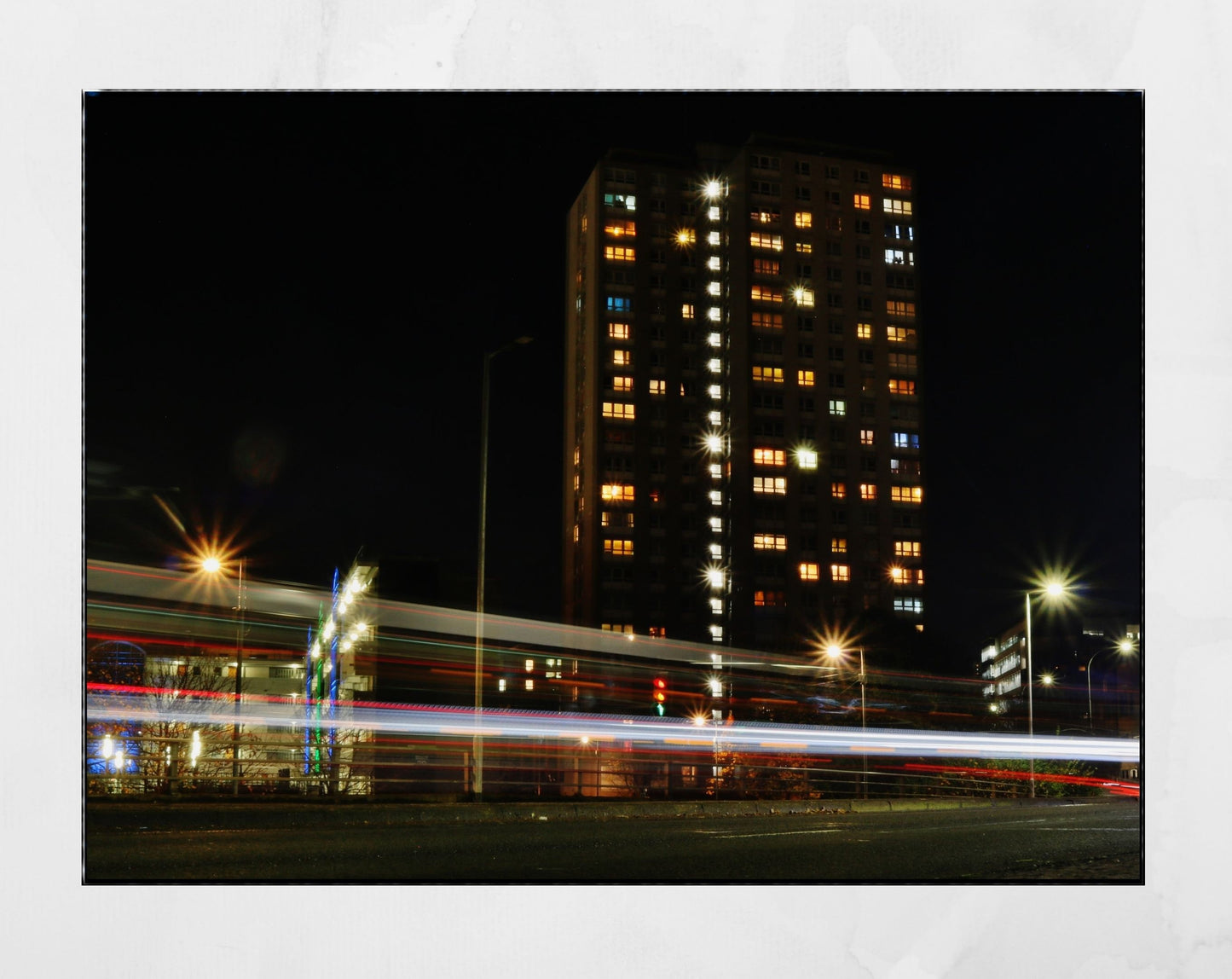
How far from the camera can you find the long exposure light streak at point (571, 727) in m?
27.6

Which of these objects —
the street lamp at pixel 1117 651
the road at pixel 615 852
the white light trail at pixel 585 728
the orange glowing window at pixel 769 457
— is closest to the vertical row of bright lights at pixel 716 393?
the orange glowing window at pixel 769 457

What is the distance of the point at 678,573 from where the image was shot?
2886 inches

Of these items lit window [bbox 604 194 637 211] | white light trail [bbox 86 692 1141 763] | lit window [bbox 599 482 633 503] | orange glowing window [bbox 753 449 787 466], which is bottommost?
white light trail [bbox 86 692 1141 763]

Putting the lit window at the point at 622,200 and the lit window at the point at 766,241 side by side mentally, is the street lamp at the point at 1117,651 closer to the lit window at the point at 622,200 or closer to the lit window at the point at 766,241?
the lit window at the point at 766,241

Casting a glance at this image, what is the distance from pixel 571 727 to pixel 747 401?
49624 mm

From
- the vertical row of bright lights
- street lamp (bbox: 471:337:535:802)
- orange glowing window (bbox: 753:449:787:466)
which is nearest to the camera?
street lamp (bbox: 471:337:535:802)

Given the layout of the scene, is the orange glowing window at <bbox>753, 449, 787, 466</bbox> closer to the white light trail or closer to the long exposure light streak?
the white light trail

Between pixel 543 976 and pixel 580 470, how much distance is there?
2868 inches

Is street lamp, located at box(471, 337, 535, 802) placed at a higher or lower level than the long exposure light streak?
higher

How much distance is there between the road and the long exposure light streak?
13.4m

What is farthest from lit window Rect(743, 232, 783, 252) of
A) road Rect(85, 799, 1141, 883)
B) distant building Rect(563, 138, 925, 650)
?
road Rect(85, 799, 1141, 883)

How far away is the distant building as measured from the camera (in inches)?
2712

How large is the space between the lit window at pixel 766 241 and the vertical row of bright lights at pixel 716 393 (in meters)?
3.97
